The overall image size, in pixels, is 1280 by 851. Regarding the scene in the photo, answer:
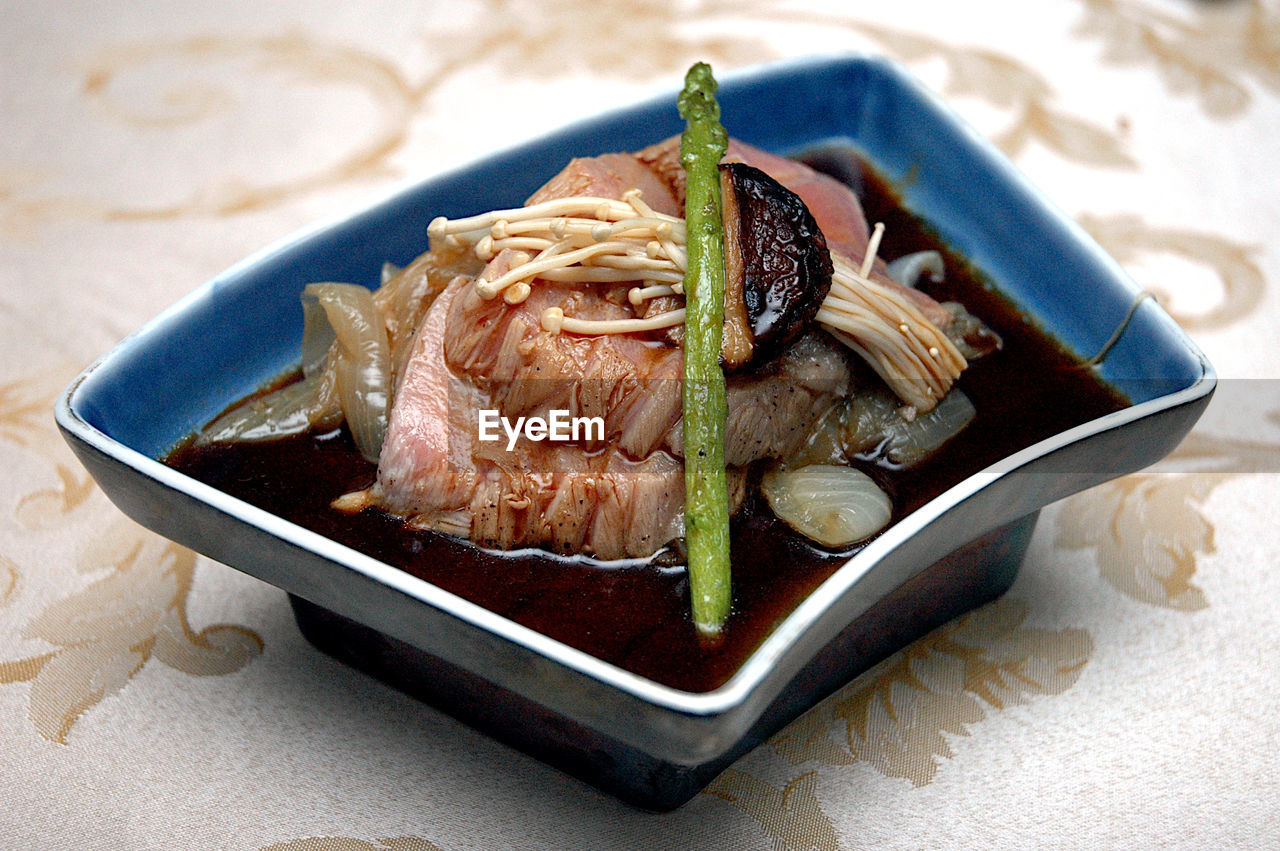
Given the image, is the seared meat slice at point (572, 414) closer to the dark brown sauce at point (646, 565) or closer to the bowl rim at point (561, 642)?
the dark brown sauce at point (646, 565)

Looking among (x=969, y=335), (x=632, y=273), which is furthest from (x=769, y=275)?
(x=969, y=335)

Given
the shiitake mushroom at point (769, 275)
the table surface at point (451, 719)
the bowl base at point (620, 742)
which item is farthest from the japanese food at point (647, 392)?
the table surface at point (451, 719)

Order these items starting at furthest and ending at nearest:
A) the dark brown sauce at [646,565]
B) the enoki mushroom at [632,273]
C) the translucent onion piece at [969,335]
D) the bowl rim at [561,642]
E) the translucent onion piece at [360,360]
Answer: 1. the translucent onion piece at [969,335]
2. the translucent onion piece at [360,360]
3. the enoki mushroom at [632,273]
4. the dark brown sauce at [646,565]
5. the bowl rim at [561,642]

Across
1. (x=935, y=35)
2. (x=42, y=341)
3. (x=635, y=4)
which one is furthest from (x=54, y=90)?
(x=935, y=35)

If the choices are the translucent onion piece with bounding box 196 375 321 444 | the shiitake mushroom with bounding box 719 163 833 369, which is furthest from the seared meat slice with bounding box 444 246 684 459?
the translucent onion piece with bounding box 196 375 321 444

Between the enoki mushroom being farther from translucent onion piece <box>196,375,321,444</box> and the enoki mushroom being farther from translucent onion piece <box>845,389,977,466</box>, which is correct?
translucent onion piece <box>196,375,321,444</box>
